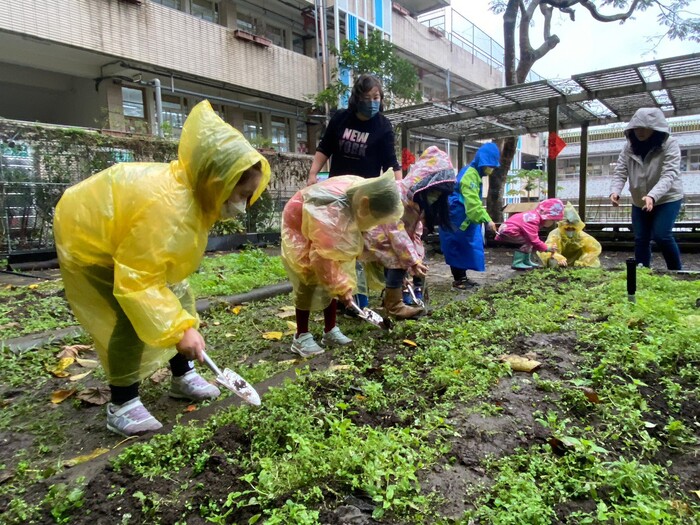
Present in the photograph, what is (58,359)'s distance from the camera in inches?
121

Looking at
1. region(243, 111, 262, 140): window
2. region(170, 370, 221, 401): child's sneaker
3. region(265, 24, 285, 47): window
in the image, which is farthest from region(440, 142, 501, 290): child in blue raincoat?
region(265, 24, 285, 47): window

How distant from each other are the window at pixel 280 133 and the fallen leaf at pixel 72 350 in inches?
469

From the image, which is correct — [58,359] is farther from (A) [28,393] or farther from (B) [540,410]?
(B) [540,410]

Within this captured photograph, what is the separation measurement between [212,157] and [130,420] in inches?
47.7

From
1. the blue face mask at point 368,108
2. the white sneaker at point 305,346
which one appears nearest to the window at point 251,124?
the blue face mask at point 368,108

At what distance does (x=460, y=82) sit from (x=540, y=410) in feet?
75.2

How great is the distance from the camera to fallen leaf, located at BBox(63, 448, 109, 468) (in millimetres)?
1871

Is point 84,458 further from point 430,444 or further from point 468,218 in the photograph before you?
point 468,218

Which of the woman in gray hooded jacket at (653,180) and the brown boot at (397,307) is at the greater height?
the woman in gray hooded jacket at (653,180)

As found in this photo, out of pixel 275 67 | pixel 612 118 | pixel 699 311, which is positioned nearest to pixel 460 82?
pixel 275 67

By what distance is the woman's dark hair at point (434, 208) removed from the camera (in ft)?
12.6

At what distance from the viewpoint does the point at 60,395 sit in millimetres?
2516

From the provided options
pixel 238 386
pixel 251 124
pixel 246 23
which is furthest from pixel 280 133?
pixel 238 386

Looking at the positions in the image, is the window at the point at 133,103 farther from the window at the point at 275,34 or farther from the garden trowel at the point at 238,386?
the garden trowel at the point at 238,386
